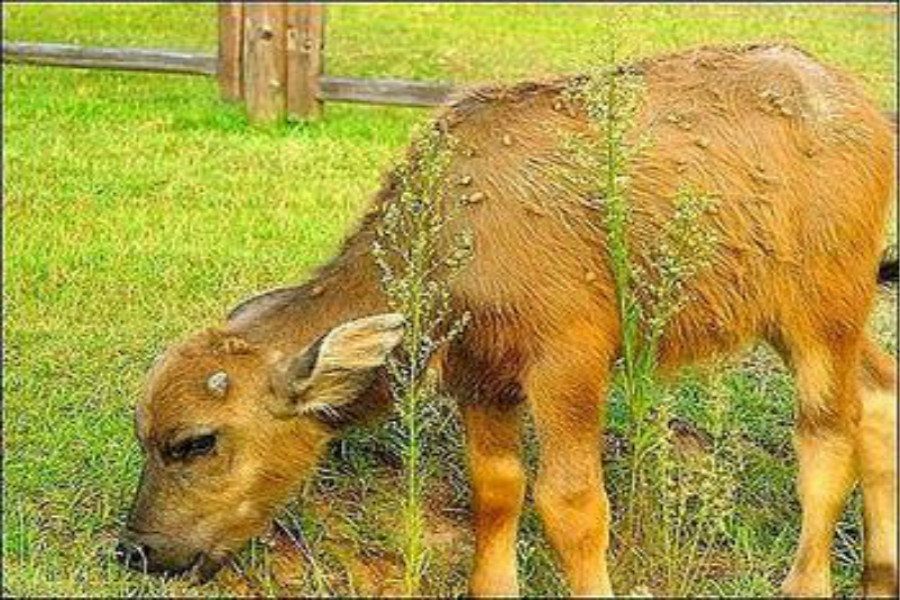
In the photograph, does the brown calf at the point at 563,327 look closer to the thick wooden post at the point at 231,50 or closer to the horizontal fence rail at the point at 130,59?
the thick wooden post at the point at 231,50

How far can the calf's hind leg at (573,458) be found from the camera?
552cm

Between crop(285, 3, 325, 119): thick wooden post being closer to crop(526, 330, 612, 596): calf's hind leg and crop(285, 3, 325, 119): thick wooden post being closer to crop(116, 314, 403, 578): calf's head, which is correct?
crop(116, 314, 403, 578): calf's head

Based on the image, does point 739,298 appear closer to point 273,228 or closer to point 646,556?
point 646,556

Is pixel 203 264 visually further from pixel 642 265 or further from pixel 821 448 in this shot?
pixel 821 448

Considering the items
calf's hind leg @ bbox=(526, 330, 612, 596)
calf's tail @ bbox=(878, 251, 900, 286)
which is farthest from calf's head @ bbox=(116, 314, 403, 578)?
calf's tail @ bbox=(878, 251, 900, 286)

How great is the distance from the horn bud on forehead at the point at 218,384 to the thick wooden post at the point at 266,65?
8.44m

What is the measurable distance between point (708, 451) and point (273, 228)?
13.6 ft

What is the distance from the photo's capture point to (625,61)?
6.23 metres

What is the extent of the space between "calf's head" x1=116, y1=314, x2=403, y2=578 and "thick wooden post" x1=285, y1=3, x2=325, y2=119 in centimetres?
826

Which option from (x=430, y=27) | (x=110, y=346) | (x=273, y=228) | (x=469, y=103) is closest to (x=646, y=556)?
(x=469, y=103)

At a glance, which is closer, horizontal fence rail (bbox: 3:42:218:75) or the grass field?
the grass field

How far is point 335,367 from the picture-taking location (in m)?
5.47

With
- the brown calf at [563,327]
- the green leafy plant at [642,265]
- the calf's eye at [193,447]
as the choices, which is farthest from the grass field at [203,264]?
the calf's eye at [193,447]

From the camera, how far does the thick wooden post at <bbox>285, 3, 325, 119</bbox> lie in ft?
45.1
